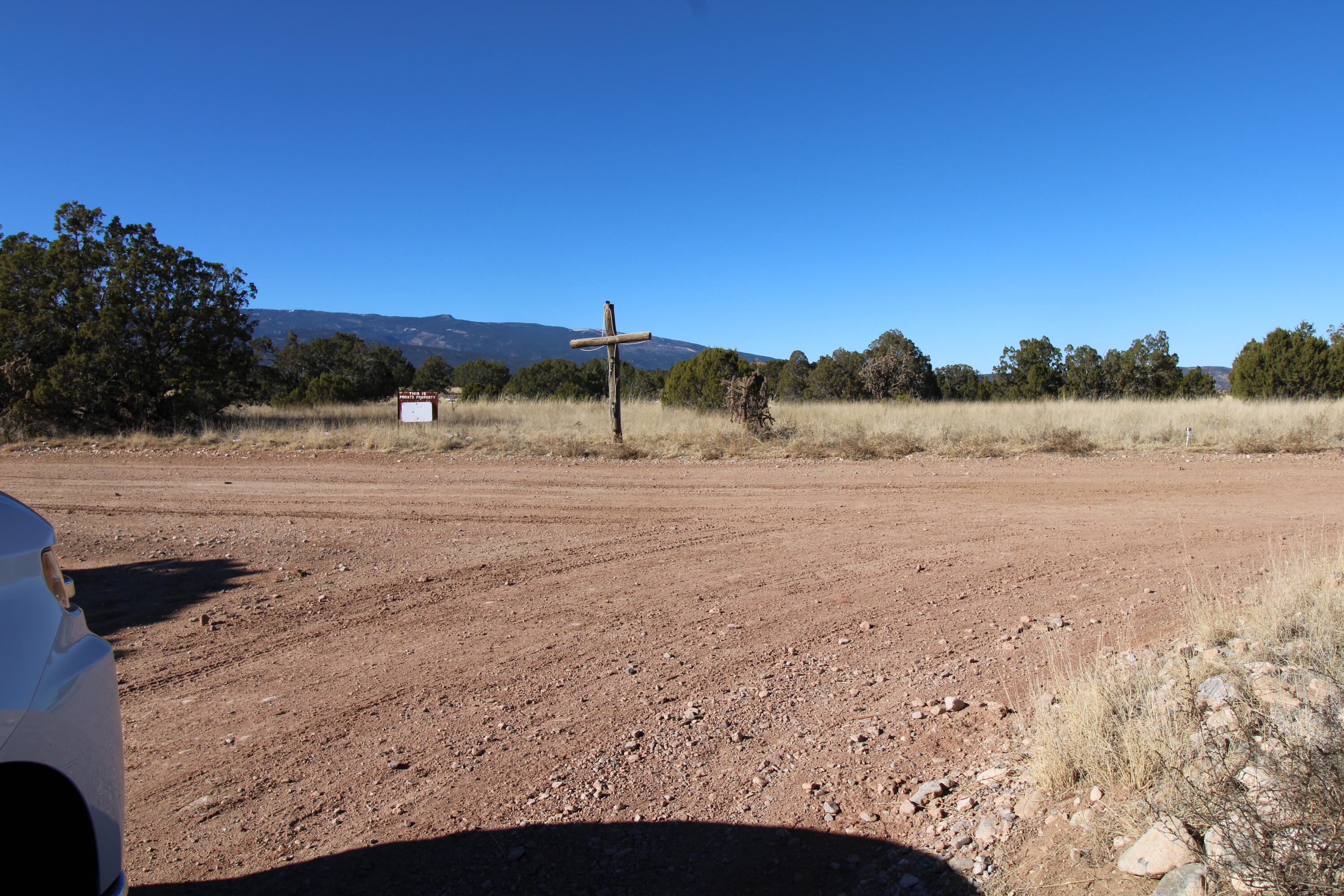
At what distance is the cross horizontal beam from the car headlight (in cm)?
1503

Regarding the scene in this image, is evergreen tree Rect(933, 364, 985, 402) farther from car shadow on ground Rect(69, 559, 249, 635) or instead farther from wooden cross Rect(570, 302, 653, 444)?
car shadow on ground Rect(69, 559, 249, 635)

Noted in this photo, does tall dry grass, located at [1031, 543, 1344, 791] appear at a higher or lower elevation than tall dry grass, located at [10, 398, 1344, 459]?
lower

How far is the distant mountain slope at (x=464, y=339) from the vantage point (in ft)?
485

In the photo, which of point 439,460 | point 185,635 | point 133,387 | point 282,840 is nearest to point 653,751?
point 282,840

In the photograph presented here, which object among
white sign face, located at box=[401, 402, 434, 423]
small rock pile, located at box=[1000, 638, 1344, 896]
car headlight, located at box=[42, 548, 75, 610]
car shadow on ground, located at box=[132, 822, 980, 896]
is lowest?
Result: car shadow on ground, located at box=[132, 822, 980, 896]

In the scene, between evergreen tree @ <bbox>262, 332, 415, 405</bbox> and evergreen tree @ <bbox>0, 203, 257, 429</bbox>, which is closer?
evergreen tree @ <bbox>0, 203, 257, 429</bbox>

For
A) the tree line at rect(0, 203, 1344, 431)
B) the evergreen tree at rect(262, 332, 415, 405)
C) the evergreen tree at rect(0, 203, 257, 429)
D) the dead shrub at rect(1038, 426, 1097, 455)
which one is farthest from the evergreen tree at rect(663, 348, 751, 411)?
the evergreen tree at rect(262, 332, 415, 405)

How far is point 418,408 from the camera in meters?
19.6

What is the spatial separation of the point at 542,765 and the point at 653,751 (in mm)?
511

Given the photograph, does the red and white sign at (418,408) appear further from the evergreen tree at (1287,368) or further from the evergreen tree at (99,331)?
the evergreen tree at (1287,368)

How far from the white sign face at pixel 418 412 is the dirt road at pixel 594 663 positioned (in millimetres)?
9169

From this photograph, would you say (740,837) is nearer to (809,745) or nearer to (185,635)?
(809,745)

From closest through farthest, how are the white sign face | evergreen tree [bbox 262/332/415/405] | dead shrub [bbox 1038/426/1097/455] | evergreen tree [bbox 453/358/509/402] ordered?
dead shrub [bbox 1038/426/1097/455] → the white sign face → evergreen tree [bbox 453/358/509/402] → evergreen tree [bbox 262/332/415/405]

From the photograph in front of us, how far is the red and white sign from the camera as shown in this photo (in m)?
19.4
